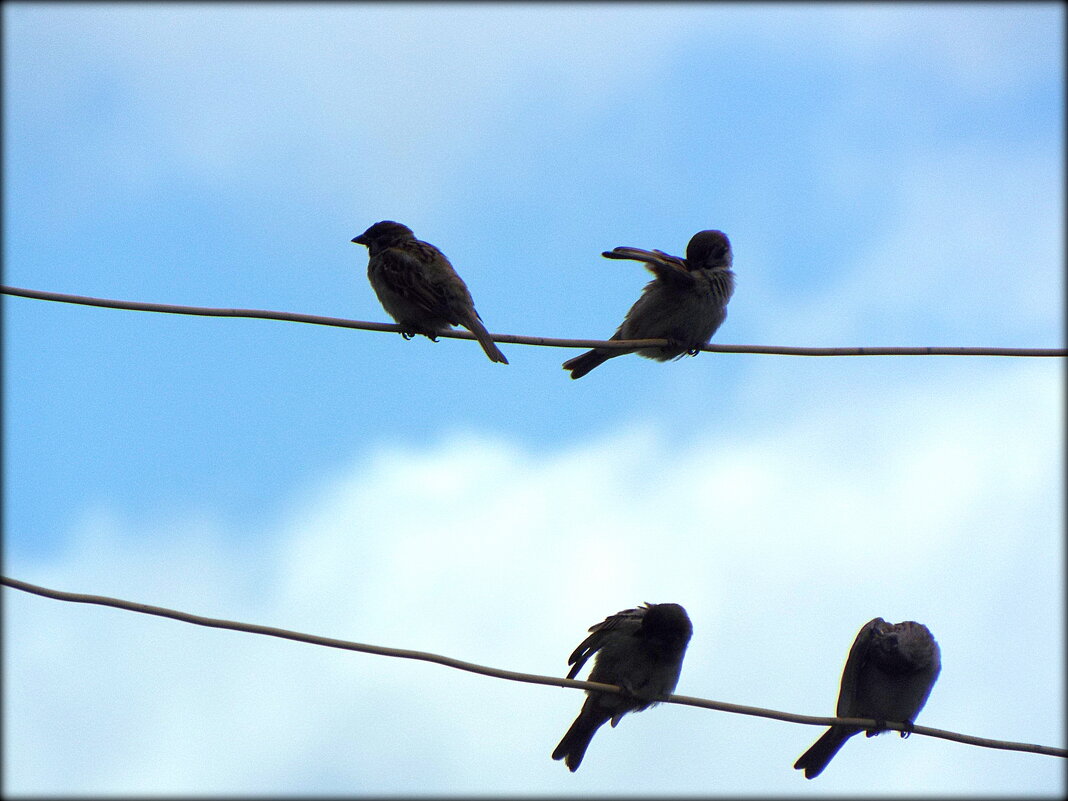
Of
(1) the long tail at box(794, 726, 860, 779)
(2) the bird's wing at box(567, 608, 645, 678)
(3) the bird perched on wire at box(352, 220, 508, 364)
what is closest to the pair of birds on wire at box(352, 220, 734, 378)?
(3) the bird perched on wire at box(352, 220, 508, 364)

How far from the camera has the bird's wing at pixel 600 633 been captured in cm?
788

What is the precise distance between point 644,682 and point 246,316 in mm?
3771

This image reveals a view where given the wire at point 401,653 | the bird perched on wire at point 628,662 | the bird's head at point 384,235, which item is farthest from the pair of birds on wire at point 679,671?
the bird's head at point 384,235

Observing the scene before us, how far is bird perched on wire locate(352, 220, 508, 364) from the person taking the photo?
29.0 feet

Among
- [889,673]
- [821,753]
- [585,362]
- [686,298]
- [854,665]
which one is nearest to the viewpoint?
[821,753]

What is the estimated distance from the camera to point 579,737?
314 inches

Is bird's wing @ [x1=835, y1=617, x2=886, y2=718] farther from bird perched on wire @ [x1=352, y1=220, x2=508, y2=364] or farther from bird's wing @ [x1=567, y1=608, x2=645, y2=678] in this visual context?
bird perched on wire @ [x1=352, y1=220, x2=508, y2=364]

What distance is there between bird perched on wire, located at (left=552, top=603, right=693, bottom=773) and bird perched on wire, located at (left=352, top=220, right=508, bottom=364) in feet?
7.67

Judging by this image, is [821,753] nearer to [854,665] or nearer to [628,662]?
[854,665]

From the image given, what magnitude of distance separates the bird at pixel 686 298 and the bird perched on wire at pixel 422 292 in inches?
50.5

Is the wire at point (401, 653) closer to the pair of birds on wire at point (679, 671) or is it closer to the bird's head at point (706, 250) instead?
the pair of birds on wire at point (679, 671)

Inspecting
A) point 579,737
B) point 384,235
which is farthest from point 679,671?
point 384,235

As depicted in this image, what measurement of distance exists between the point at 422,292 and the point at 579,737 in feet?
11.4

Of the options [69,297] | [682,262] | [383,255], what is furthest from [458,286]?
[69,297]
